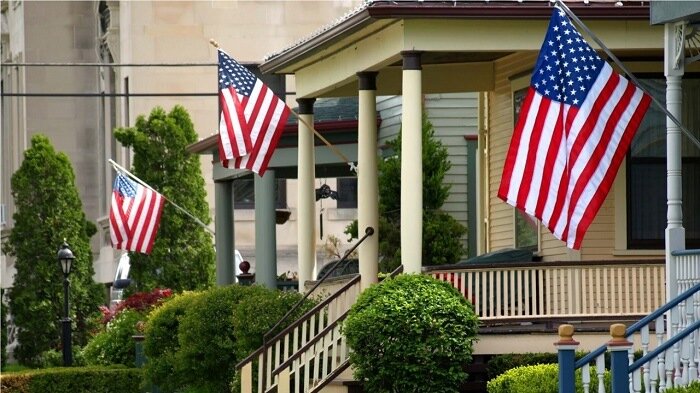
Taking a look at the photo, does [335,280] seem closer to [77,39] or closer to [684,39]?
[684,39]

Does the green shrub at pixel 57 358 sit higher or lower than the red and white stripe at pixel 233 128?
lower

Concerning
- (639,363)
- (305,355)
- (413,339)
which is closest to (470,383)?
(413,339)

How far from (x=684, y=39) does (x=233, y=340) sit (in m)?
8.80

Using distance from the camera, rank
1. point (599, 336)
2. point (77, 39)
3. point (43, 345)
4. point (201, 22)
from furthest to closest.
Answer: point (77, 39) < point (201, 22) < point (43, 345) < point (599, 336)

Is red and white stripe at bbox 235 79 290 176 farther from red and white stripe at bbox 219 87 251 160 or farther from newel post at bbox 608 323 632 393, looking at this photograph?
newel post at bbox 608 323 632 393

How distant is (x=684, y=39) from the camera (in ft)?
64.2

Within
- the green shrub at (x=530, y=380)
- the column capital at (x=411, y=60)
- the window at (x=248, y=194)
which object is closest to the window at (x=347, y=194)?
the window at (x=248, y=194)

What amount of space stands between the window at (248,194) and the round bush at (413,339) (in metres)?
28.6

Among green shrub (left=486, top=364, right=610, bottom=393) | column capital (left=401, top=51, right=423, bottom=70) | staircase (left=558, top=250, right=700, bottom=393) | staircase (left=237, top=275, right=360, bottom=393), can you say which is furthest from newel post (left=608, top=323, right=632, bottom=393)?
column capital (left=401, top=51, right=423, bottom=70)

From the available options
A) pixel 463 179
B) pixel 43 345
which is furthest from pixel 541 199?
pixel 43 345

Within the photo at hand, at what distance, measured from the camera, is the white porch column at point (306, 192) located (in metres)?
28.1

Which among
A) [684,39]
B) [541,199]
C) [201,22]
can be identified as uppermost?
[201,22]

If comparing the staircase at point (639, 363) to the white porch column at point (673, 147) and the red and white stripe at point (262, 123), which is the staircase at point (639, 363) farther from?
the red and white stripe at point (262, 123)

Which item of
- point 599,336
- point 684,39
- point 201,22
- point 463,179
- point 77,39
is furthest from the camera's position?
point 77,39
